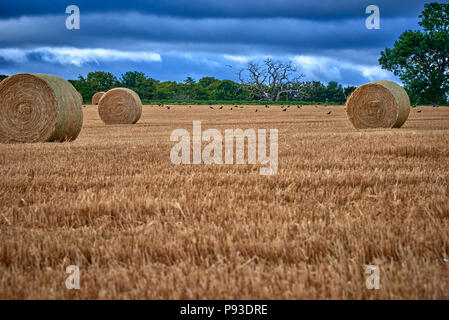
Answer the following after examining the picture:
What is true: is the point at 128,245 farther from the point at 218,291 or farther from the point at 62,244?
the point at 218,291

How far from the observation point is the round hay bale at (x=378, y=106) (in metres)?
17.2

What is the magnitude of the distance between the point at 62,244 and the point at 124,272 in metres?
0.96

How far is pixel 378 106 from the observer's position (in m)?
17.5

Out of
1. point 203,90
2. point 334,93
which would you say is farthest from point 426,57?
point 203,90

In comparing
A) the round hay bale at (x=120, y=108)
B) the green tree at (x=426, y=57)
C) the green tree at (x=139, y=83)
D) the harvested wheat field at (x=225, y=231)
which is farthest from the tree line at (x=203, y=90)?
the harvested wheat field at (x=225, y=231)

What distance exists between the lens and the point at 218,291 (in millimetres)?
2594

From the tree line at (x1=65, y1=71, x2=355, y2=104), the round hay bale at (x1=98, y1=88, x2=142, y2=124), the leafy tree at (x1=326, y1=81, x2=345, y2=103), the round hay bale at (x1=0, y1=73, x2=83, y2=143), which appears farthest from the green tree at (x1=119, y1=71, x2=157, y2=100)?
the round hay bale at (x1=0, y1=73, x2=83, y2=143)

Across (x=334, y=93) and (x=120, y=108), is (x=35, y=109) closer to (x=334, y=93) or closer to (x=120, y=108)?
(x=120, y=108)

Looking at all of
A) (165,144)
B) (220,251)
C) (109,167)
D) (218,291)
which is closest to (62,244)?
(220,251)

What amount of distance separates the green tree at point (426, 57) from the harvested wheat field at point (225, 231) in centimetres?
5473

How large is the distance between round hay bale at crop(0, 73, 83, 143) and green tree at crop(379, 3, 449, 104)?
53.4m

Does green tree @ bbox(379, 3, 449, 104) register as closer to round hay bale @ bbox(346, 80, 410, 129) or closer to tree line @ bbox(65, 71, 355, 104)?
tree line @ bbox(65, 71, 355, 104)

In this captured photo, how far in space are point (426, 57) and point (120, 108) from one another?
48.8m

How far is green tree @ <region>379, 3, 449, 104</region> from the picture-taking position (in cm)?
5638
